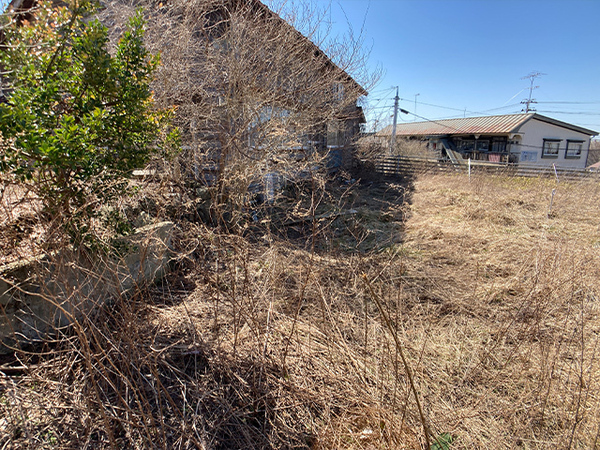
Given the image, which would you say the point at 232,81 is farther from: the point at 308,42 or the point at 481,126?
the point at 481,126

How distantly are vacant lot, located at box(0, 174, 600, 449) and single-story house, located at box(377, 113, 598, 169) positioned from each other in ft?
→ 65.2

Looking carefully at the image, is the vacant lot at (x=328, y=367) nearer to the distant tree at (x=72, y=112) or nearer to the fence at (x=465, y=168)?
the distant tree at (x=72, y=112)

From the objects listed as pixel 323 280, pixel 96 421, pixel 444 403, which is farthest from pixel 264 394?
pixel 323 280

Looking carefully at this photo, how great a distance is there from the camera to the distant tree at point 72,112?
213cm

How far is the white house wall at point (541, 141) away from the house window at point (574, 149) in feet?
0.69

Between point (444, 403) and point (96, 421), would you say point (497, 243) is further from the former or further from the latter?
point (96, 421)

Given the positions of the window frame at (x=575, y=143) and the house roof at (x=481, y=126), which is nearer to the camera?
the house roof at (x=481, y=126)

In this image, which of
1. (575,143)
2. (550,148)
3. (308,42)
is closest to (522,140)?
(550,148)

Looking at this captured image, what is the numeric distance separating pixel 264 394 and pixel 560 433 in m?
1.82

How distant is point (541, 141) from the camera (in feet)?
70.2

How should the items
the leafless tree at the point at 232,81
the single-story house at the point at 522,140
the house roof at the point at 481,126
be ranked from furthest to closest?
the single-story house at the point at 522,140
the house roof at the point at 481,126
the leafless tree at the point at 232,81

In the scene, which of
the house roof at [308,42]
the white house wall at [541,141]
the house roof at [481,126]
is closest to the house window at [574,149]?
the white house wall at [541,141]

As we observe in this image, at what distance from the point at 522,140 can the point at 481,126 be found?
297cm

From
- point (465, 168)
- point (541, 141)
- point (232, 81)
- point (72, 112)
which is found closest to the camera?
point (72, 112)
